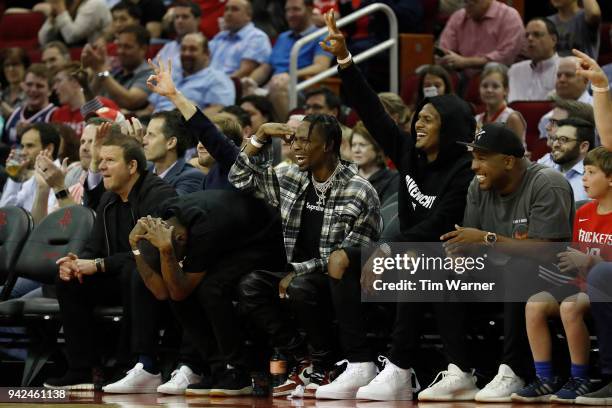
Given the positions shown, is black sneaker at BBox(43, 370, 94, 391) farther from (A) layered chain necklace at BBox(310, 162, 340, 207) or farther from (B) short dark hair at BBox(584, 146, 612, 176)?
(B) short dark hair at BBox(584, 146, 612, 176)

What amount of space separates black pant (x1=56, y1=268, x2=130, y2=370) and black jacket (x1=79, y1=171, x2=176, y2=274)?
0.11 metres

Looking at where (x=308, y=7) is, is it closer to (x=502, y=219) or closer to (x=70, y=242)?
(x=70, y=242)

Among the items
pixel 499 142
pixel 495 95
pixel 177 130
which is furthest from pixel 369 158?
pixel 499 142

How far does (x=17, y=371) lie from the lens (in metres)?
9.24

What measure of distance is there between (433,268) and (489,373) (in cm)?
69

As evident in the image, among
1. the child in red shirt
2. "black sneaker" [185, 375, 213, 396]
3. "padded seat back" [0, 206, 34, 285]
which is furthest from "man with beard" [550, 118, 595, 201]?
"padded seat back" [0, 206, 34, 285]

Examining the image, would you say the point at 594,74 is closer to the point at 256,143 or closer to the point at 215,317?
the point at 256,143

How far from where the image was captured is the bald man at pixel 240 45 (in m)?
12.7

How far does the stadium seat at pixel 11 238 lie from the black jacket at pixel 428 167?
2.75 meters

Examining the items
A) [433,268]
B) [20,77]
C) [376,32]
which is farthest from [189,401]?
[20,77]

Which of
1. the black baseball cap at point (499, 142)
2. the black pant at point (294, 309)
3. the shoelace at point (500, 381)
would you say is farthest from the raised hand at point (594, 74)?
the black pant at point (294, 309)

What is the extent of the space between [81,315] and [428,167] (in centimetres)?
237

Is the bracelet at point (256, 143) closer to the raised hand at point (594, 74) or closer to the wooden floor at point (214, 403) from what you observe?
the wooden floor at point (214, 403)

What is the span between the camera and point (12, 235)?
29.9ft
